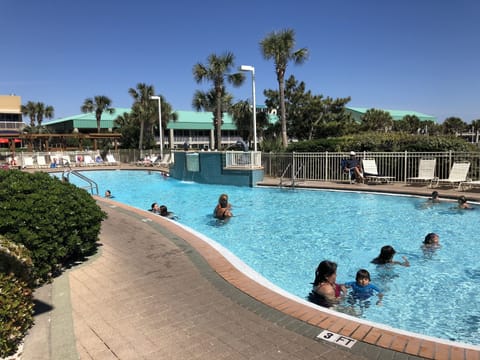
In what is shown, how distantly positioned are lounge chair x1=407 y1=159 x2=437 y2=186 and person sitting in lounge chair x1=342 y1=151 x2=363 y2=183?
2312 mm

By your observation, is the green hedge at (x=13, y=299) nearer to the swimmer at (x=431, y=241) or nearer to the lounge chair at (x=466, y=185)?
the swimmer at (x=431, y=241)

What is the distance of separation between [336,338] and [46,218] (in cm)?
399

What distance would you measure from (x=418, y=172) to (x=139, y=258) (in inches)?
541

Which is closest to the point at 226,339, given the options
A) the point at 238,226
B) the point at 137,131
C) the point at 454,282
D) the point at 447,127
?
the point at 454,282

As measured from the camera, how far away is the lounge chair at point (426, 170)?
575 inches

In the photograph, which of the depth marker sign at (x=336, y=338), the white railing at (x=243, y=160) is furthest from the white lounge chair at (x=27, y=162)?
the depth marker sign at (x=336, y=338)

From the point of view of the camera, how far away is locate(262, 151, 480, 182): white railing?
15.0 m

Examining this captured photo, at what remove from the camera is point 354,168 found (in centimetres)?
1666

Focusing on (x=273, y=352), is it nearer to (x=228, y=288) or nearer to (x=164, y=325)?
(x=164, y=325)

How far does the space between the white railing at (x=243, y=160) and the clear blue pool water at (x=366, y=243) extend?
284 cm

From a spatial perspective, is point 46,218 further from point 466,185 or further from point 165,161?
point 165,161

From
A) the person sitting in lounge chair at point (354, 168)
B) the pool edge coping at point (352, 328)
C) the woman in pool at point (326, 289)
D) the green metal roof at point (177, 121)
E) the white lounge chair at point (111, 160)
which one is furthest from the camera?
the green metal roof at point (177, 121)

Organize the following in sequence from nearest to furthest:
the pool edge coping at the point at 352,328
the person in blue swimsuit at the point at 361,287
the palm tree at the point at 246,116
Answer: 1. the pool edge coping at the point at 352,328
2. the person in blue swimsuit at the point at 361,287
3. the palm tree at the point at 246,116

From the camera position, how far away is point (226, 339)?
339 centimetres
